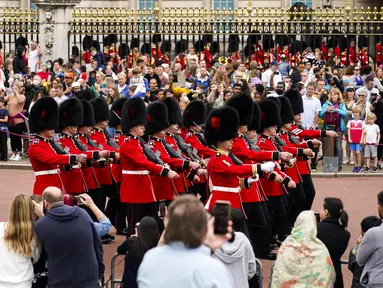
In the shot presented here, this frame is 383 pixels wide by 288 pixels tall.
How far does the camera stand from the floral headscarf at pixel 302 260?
290 inches

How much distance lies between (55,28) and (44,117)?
1151cm

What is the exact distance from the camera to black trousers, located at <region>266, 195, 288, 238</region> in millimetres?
10914

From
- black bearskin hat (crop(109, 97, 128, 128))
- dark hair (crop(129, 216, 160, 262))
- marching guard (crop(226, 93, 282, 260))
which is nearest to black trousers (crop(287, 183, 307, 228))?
marching guard (crop(226, 93, 282, 260))

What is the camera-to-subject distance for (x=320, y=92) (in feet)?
56.6

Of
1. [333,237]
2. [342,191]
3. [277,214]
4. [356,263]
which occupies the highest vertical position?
[333,237]

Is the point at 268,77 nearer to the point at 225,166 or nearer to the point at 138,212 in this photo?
the point at 138,212

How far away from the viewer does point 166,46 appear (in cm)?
2253

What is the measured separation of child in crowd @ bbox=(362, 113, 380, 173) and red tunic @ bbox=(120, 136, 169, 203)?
620 centimetres

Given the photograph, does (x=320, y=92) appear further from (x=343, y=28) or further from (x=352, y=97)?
(x=343, y=28)

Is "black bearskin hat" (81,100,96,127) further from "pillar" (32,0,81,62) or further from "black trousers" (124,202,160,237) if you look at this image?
"pillar" (32,0,81,62)

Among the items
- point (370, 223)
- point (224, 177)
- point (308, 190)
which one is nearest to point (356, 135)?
point (308, 190)

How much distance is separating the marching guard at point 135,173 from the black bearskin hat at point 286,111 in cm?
157

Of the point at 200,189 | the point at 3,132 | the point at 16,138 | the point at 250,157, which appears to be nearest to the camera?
the point at 250,157

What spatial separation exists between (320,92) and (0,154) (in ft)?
15.6
